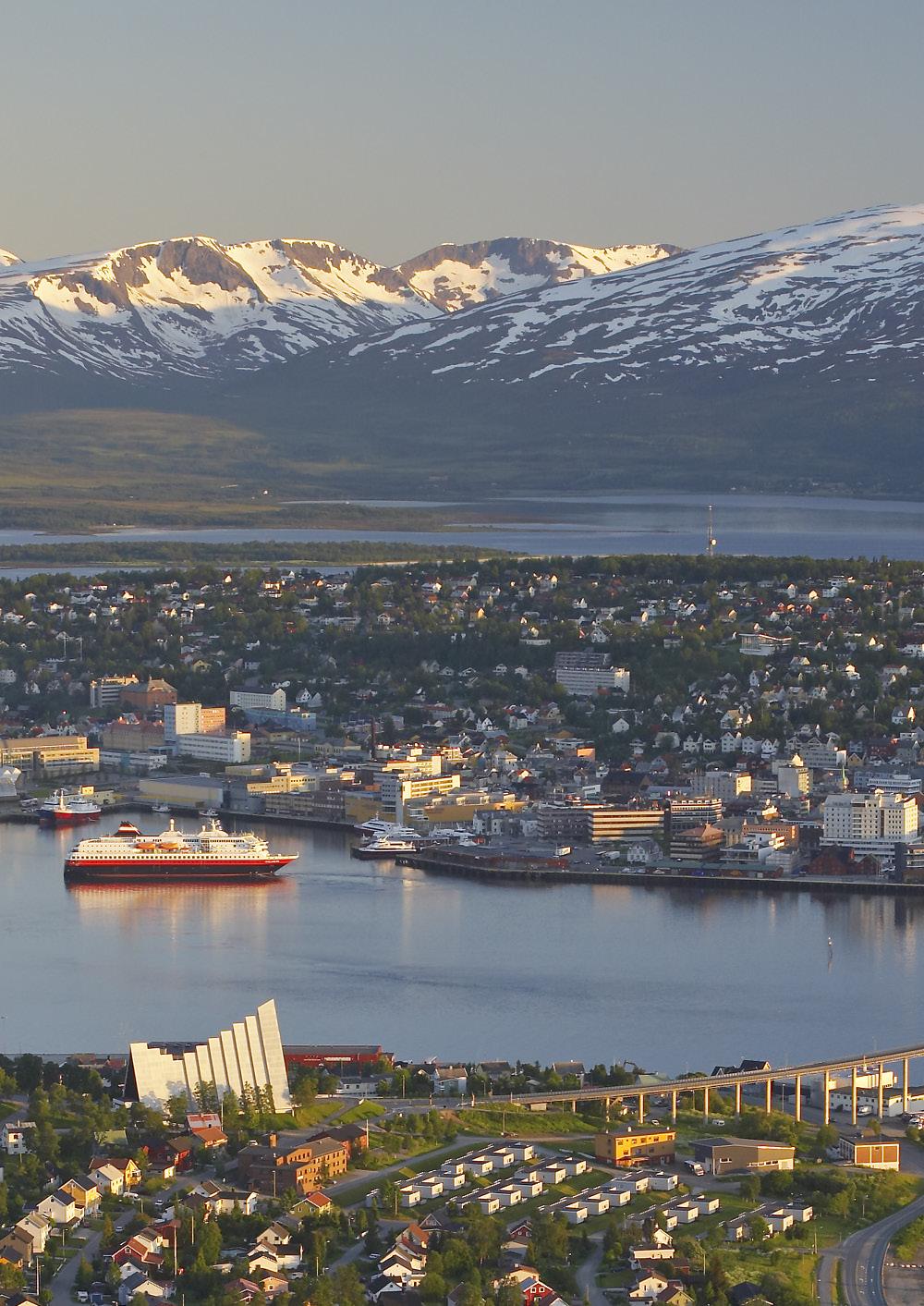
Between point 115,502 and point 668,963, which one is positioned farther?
point 115,502

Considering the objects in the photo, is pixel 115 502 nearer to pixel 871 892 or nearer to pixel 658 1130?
pixel 871 892

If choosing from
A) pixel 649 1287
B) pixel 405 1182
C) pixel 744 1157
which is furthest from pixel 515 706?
pixel 649 1287

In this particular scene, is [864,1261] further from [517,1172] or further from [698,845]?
[698,845]

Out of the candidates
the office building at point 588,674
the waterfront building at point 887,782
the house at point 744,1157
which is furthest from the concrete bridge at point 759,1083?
the office building at point 588,674

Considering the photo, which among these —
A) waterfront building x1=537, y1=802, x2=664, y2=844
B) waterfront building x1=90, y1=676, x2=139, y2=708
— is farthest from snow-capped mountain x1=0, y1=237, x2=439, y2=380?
waterfront building x1=537, y1=802, x2=664, y2=844

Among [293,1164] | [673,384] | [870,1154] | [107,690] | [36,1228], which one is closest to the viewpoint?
[36,1228]

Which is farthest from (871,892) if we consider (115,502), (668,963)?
(115,502)
